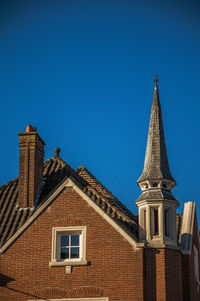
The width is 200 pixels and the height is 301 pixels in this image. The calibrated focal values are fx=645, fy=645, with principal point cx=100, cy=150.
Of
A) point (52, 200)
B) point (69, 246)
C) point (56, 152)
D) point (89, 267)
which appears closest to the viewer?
point (89, 267)

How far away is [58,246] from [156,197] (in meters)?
4.87

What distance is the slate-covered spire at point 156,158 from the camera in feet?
96.2

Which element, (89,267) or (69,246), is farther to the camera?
(69,246)

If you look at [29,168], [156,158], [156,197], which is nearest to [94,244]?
[156,197]

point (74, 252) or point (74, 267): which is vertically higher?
point (74, 252)

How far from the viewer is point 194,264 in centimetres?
3164

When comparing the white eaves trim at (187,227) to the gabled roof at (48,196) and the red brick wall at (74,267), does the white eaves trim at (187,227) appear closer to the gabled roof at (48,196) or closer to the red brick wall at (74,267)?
the gabled roof at (48,196)

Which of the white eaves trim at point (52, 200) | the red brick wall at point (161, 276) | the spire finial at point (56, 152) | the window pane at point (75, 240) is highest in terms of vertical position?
the spire finial at point (56, 152)

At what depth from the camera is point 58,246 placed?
28.6m

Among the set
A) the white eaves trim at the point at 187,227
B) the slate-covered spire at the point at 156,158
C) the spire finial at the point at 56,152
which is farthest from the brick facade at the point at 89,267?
the spire finial at the point at 56,152

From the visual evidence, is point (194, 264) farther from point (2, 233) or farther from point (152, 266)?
point (2, 233)

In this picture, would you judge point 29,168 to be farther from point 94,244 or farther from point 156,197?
point 156,197

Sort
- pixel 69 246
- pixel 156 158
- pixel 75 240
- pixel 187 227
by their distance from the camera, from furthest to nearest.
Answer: pixel 187 227 < pixel 156 158 < pixel 75 240 < pixel 69 246

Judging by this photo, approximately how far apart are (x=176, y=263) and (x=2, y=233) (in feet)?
26.3
